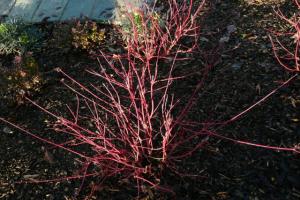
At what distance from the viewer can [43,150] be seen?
333cm

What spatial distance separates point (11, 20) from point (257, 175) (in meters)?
3.34

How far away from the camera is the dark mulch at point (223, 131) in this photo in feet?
9.32

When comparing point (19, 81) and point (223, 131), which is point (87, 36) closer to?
point (19, 81)

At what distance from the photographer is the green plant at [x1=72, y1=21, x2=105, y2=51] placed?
4.21m

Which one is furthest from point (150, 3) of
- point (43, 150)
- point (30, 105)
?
point (43, 150)

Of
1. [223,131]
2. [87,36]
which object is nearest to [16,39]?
[87,36]

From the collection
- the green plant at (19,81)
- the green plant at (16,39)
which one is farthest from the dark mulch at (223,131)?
the green plant at (16,39)

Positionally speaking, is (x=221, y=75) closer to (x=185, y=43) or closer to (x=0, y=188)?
(x=185, y=43)

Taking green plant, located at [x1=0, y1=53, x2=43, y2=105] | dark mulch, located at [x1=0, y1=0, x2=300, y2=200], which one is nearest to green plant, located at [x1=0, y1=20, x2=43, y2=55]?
dark mulch, located at [x1=0, y1=0, x2=300, y2=200]

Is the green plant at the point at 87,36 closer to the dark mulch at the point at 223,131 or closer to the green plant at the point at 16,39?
the dark mulch at the point at 223,131

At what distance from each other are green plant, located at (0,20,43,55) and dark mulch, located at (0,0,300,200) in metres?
0.28

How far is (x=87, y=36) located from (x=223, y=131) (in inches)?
73.8

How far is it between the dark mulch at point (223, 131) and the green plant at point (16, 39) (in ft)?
0.91

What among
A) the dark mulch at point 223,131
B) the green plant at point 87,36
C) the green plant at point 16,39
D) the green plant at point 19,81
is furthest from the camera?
the green plant at point 16,39
